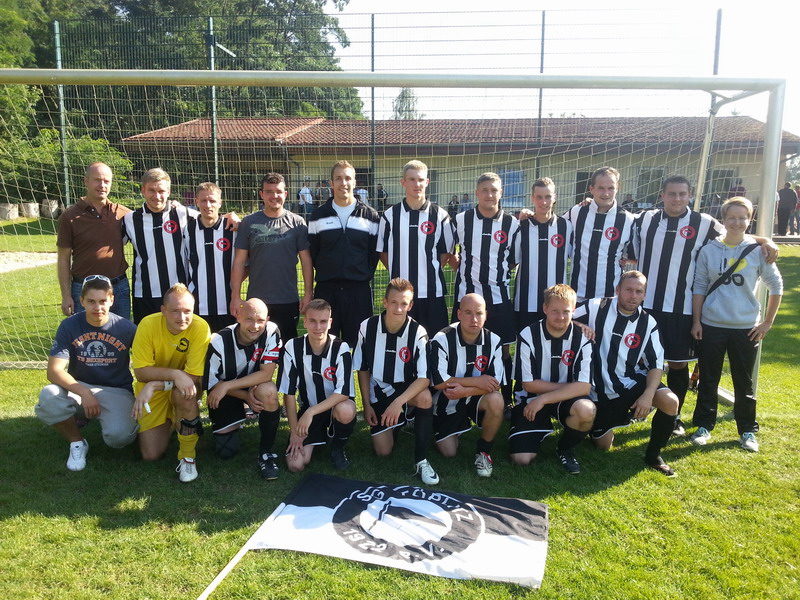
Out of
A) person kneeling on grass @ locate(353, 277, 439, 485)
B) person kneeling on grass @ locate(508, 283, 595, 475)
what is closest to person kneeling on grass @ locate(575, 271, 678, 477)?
person kneeling on grass @ locate(508, 283, 595, 475)

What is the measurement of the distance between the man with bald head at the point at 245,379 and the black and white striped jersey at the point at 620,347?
2090 mm

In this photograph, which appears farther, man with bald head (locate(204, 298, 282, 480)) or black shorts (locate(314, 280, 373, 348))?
black shorts (locate(314, 280, 373, 348))

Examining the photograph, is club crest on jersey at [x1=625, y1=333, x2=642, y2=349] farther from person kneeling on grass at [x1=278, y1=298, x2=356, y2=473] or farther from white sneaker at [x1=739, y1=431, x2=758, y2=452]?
person kneeling on grass at [x1=278, y1=298, x2=356, y2=473]

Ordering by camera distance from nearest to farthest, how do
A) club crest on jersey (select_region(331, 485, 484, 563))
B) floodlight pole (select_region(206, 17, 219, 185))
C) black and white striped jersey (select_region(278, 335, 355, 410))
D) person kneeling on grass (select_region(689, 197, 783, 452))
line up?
club crest on jersey (select_region(331, 485, 484, 563)) → black and white striped jersey (select_region(278, 335, 355, 410)) → person kneeling on grass (select_region(689, 197, 783, 452)) → floodlight pole (select_region(206, 17, 219, 185))

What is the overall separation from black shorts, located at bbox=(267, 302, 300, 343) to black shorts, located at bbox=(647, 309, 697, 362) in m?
2.66

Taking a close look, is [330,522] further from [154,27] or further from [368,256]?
[154,27]

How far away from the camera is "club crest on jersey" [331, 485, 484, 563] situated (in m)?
2.60

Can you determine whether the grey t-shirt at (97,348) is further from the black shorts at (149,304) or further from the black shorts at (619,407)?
the black shorts at (619,407)

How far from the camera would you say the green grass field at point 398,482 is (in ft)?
7.72

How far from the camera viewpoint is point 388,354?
3.57 m

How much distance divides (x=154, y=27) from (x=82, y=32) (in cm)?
101

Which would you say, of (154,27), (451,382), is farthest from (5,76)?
(154,27)

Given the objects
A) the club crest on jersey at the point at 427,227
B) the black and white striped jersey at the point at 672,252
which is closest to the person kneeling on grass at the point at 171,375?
the club crest on jersey at the point at 427,227

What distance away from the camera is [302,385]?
3521 mm
